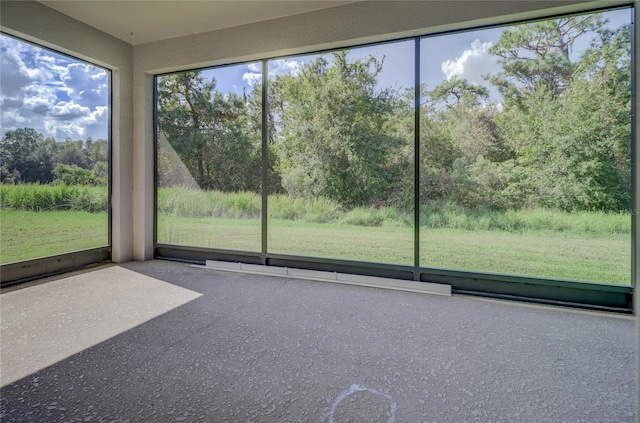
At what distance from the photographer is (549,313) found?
287cm

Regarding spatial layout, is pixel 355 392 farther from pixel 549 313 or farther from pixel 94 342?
pixel 549 313

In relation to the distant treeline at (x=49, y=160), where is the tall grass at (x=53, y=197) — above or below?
below

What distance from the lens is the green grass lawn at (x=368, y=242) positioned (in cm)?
303

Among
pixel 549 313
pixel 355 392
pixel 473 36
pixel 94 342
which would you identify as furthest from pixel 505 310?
pixel 94 342

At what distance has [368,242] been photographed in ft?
12.4

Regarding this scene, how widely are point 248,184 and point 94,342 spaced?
2.44 metres

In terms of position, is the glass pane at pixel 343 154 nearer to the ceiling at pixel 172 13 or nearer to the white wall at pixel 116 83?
the ceiling at pixel 172 13

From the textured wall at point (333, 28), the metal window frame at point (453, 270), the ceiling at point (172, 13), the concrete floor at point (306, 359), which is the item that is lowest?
the concrete floor at point (306, 359)

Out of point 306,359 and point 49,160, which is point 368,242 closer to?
point 306,359

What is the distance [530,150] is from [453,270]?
4.39 ft

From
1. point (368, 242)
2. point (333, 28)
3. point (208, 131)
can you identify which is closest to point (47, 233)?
point (208, 131)

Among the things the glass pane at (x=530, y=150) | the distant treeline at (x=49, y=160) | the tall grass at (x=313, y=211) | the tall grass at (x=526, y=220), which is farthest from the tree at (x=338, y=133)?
the distant treeline at (x=49, y=160)

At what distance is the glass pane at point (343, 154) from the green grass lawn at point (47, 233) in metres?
2.34

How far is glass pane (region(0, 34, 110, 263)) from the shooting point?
3.51 metres
